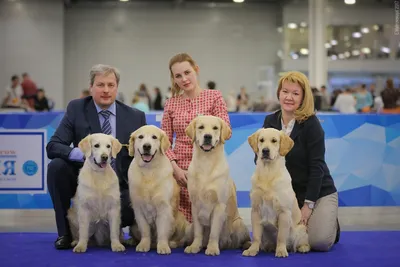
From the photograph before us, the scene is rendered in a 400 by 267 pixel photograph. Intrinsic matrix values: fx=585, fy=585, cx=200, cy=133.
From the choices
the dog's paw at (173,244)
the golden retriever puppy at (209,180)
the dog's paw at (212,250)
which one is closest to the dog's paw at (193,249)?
the golden retriever puppy at (209,180)

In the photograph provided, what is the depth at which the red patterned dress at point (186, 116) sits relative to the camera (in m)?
4.79

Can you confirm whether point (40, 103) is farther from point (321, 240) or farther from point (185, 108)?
point (321, 240)

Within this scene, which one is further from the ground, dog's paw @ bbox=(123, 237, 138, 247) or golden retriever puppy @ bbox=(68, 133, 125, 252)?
golden retriever puppy @ bbox=(68, 133, 125, 252)

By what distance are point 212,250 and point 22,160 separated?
10.8 ft

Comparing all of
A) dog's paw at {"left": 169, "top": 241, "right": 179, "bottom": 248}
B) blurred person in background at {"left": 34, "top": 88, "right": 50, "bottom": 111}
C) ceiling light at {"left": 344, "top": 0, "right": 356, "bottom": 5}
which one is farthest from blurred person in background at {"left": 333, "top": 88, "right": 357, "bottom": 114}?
dog's paw at {"left": 169, "top": 241, "right": 179, "bottom": 248}

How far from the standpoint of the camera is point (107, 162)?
4.18 metres

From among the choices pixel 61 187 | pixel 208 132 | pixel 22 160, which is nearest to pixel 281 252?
pixel 208 132

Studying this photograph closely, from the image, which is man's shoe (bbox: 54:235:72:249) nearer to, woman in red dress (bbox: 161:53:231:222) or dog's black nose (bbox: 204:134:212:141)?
woman in red dress (bbox: 161:53:231:222)

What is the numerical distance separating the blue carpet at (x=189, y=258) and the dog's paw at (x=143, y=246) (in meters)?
0.05

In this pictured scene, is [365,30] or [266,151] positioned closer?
[266,151]

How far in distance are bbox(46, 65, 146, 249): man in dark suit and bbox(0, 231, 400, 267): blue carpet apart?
1.11 ft

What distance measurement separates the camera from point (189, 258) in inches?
157

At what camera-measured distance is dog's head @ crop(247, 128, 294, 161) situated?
4012 mm

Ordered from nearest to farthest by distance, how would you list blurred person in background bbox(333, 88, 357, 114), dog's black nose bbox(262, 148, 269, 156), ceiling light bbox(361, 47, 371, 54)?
dog's black nose bbox(262, 148, 269, 156) → blurred person in background bbox(333, 88, 357, 114) → ceiling light bbox(361, 47, 371, 54)
